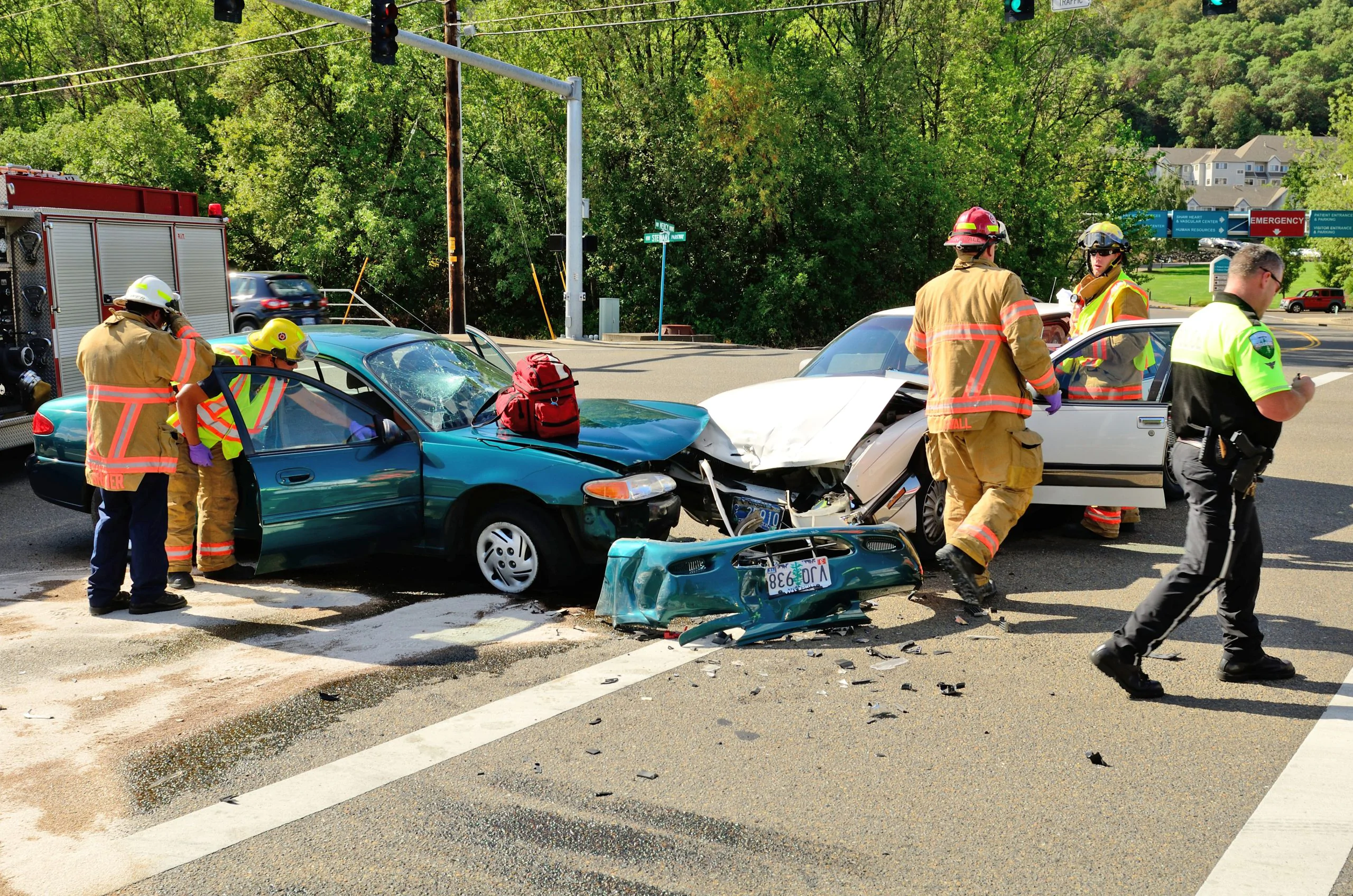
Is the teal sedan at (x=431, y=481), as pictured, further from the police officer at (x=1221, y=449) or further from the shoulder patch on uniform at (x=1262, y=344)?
the shoulder patch on uniform at (x=1262, y=344)

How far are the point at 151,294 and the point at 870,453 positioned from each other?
13.1ft

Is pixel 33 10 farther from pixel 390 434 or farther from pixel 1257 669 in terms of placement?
Result: pixel 1257 669

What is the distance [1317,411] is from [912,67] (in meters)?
22.4

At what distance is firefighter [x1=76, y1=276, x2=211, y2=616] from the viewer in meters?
6.16

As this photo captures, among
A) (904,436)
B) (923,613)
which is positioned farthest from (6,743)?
(904,436)

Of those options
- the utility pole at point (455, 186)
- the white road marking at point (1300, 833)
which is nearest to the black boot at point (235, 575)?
the white road marking at point (1300, 833)

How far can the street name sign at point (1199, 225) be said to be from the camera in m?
65.4

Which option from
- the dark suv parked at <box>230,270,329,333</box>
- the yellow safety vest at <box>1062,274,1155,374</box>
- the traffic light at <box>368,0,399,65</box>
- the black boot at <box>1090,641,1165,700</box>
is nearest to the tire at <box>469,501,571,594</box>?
the black boot at <box>1090,641,1165,700</box>

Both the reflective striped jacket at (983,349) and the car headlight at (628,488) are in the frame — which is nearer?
the reflective striped jacket at (983,349)

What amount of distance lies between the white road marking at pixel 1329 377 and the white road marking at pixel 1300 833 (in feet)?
47.8

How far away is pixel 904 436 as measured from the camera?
6.71 metres

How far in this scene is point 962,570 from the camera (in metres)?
5.73

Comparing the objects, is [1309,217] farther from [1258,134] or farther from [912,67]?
[1258,134]

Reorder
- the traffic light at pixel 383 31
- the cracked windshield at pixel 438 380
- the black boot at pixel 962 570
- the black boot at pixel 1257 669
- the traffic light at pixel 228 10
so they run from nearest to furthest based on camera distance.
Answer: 1. the black boot at pixel 1257 669
2. the black boot at pixel 962 570
3. the cracked windshield at pixel 438 380
4. the traffic light at pixel 228 10
5. the traffic light at pixel 383 31
